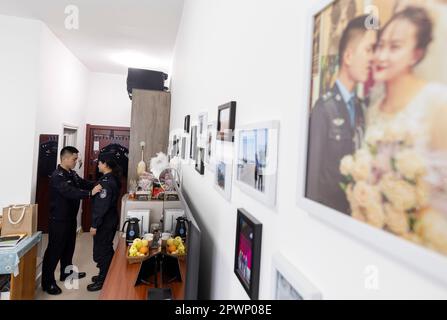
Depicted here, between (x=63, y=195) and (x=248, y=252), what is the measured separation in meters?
2.71

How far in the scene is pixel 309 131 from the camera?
0.53 meters

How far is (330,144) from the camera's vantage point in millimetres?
467

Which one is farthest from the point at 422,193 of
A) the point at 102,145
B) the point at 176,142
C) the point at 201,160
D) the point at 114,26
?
the point at 102,145

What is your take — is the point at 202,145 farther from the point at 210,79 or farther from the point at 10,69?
the point at 10,69

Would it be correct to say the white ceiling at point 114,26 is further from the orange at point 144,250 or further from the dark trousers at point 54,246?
the orange at point 144,250

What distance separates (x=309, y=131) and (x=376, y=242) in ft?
0.76

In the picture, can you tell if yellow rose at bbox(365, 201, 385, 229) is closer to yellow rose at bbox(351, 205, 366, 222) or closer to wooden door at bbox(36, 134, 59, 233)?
yellow rose at bbox(351, 205, 366, 222)

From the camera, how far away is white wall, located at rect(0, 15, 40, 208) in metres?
3.42

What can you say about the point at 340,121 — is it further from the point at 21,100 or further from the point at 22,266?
the point at 21,100

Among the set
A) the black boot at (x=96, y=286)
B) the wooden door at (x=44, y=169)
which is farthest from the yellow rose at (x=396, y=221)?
the wooden door at (x=44, y=169)

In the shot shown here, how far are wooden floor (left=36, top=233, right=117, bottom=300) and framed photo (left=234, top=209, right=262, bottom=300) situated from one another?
8.28 ft

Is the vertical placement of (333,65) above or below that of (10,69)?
below

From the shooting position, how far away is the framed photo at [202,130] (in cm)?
159
